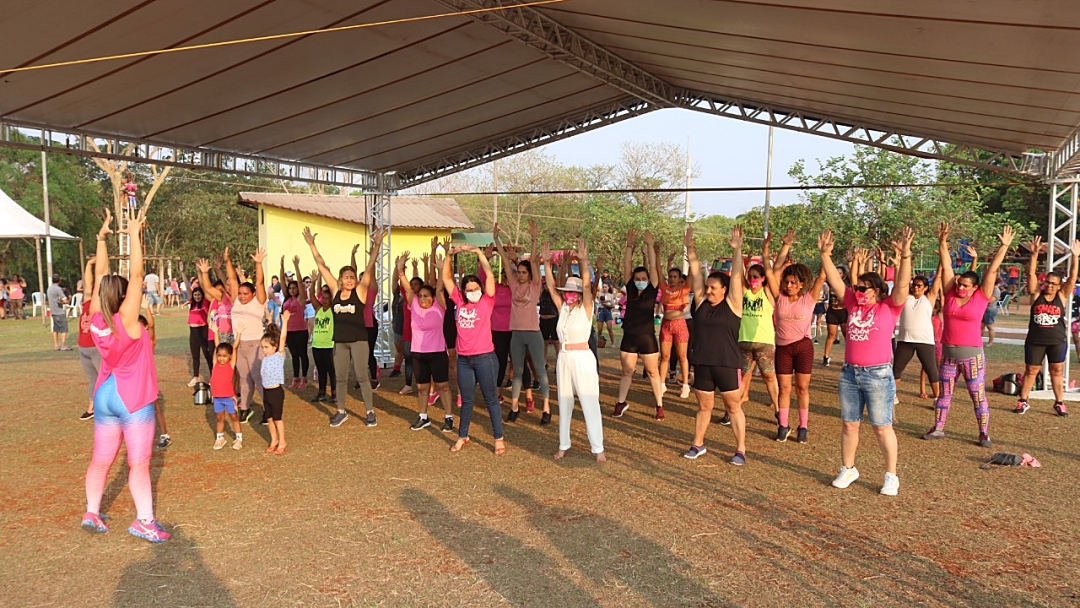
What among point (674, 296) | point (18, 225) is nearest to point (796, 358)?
point (674, 296)

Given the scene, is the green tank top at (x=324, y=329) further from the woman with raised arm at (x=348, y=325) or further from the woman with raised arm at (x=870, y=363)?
the woman with raised arm at (x=870, y=363)

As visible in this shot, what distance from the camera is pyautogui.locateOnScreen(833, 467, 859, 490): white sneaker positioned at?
19.9 ft

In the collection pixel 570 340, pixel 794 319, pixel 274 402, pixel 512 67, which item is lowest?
pixel 274 402

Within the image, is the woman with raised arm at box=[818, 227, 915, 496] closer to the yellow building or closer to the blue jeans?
the blue jeans

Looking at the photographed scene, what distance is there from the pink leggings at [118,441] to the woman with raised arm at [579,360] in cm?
335

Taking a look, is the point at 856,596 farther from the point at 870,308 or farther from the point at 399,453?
the point at 399,453

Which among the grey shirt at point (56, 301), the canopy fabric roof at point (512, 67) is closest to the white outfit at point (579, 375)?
the canopy fabric roof at point (512, 67)

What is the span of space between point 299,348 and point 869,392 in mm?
7823

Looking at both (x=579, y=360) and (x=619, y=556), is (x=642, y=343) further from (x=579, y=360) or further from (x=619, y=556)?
(x=619, y=556)

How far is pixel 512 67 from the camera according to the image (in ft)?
31.9

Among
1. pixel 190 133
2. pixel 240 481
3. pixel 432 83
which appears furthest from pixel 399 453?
pixel 190 133

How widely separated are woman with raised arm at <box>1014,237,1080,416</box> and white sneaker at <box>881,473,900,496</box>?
4448 millimetres

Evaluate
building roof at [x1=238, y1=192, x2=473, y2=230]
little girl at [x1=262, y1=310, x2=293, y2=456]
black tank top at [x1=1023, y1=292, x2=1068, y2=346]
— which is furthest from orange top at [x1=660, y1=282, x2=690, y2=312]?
building roof at [x1=238, y1=192, x2=473, y2=230]

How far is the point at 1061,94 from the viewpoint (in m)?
7.11
